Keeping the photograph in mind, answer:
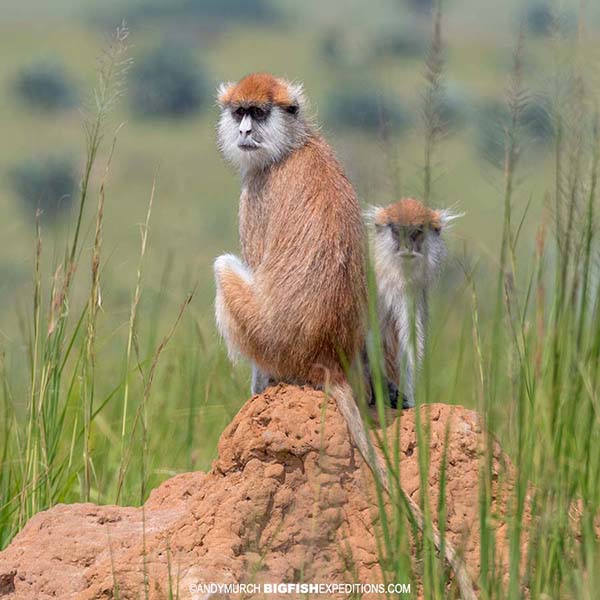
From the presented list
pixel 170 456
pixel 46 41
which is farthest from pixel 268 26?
pixel 170 456

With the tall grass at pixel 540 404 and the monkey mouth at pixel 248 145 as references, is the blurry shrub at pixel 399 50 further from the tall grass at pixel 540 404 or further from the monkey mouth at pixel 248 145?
the monkey mouth at pixel 248 145

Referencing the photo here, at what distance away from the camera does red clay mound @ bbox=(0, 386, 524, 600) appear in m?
3.34

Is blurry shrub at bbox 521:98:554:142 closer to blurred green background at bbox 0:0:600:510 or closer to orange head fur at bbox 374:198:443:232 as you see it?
blurred green background at bbox 0:0:600:510

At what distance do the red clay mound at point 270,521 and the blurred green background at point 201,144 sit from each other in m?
0.56

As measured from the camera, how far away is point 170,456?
501 cm

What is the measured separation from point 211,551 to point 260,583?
0.15 meters

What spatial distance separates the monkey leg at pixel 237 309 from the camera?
4285 millimetres

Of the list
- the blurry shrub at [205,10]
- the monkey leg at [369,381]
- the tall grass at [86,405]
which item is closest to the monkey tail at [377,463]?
the monkey leg at [369,381]

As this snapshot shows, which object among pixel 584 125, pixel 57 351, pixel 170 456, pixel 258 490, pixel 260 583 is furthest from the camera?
pixel 170 456

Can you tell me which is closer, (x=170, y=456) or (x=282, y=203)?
(x=282, y=203)

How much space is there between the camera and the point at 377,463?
347cm

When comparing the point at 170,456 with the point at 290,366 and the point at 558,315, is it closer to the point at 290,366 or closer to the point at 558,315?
the point at 290,366

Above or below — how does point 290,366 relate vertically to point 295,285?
below

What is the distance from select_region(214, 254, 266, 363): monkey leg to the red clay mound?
59cm
